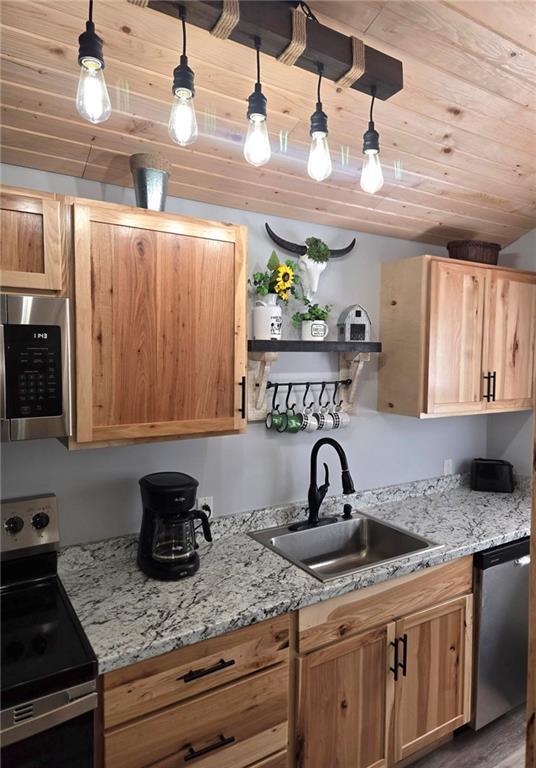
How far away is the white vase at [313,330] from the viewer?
2.21 metres

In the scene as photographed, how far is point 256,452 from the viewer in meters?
2.23

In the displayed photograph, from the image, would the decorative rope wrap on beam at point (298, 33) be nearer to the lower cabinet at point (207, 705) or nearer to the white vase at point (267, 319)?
the white vase at point (267, 319)

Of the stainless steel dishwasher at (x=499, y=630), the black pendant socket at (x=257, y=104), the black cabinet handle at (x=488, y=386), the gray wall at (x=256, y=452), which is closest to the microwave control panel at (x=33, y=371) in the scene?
the gray wall at (x=256, y=452)

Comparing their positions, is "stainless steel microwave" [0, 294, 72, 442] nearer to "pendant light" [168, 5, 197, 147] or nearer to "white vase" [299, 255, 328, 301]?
"pendant light" [168, 5, 197, 147]

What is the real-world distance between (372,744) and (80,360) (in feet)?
5.95

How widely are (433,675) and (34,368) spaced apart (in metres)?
1.98

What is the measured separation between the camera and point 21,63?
4.30ft

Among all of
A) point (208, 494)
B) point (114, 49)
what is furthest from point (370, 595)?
point (114, 49)

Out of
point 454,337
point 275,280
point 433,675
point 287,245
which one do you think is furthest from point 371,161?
point 433,675

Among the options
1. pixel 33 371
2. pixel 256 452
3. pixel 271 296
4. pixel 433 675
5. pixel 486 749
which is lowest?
pixel 486 749

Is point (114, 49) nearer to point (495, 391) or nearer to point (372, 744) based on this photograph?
point (495, 391)

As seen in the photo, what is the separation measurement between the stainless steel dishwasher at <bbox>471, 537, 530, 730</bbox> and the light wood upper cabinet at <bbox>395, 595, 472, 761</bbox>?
0.06m

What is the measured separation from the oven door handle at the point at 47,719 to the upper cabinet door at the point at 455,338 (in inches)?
73.6

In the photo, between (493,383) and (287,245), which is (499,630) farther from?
(287,245)
